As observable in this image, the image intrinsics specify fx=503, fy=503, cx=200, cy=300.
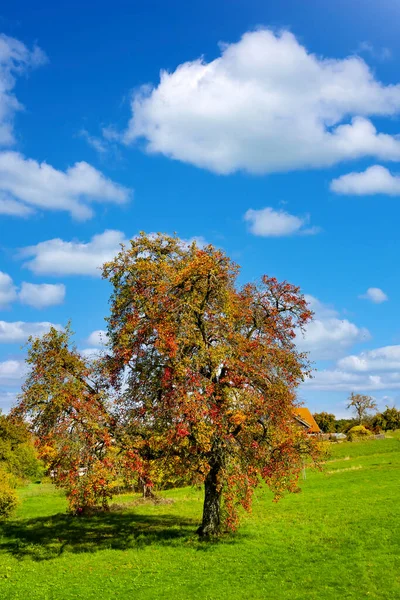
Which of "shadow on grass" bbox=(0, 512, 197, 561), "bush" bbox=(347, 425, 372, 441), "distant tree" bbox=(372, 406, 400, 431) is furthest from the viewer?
"distant tree" bbox=(372, 406, 400, 431)

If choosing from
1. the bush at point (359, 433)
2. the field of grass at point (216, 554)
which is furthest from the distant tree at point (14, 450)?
the bush at point (359, 433)

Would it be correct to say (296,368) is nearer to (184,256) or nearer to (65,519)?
(184,256)

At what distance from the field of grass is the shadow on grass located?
0.08m

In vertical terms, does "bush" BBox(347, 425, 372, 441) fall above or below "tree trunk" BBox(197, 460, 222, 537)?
above

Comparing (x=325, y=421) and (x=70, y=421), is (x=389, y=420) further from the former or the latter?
(x=70, y=421)

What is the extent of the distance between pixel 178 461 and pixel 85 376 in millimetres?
7176

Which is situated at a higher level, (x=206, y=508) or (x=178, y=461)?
(x=178, y=461)

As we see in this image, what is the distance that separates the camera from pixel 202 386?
2653 cm

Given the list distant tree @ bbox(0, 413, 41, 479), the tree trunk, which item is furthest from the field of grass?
distant tree @ bbox(0, 413, 41, 479)

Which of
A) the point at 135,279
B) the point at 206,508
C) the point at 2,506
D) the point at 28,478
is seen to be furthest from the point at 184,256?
the point at 28,478

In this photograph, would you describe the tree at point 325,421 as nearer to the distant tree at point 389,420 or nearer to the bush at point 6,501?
the distant tree at point 389,420

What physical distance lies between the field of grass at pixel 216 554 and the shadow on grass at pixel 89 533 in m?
0.08

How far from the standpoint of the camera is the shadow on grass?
3025 centimetres

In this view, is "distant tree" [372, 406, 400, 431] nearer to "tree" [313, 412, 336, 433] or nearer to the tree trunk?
"tree" [313, 412, 336, 433]
